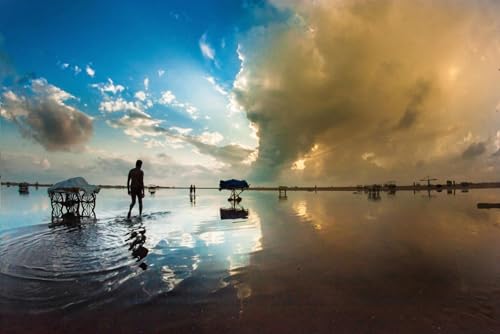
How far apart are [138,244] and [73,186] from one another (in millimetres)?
10639

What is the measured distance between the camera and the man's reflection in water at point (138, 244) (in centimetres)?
709

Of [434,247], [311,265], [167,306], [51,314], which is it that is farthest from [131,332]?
[434,247]

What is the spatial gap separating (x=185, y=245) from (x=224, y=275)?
3462 millimetres

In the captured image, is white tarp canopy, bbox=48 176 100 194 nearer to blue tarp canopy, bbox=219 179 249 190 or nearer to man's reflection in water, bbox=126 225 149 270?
man's reflection in water, bbox=126 225 149 270

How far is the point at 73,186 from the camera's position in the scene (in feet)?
52.8

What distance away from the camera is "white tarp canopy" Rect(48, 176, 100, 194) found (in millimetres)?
15805

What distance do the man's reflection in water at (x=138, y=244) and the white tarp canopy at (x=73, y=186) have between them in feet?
24.6

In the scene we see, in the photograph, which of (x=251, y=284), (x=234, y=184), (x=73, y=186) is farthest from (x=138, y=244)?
(x=234, y=184)

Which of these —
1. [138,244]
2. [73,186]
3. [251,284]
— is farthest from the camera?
[73,186]

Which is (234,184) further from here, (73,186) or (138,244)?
(138,244)

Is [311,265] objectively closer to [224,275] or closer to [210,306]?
[224,275]

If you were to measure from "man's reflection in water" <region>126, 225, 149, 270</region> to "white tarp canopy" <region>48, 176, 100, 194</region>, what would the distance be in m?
7.49

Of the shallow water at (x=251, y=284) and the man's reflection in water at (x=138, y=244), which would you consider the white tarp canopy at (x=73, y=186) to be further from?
the man's reflection in water at (x=138, y=244)

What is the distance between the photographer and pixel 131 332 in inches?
131
